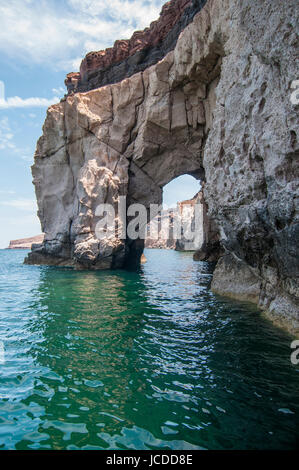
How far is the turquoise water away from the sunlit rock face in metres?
2.43

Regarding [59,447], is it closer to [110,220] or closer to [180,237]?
[110,220]

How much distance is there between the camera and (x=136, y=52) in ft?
82.0

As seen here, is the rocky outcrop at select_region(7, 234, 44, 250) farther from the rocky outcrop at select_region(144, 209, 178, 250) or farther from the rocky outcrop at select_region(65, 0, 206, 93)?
the rocky outcrop at select_region(65, 0, 206, 93)

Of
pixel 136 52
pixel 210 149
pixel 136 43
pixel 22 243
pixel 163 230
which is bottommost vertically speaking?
pixel 22 243

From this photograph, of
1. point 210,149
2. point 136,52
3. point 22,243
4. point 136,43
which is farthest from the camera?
point 22,243

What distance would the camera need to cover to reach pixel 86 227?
2444 cm

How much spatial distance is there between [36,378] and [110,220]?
1912 centimetres

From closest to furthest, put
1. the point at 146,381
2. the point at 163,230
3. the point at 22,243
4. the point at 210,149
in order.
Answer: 1. the point at 146,381
2. the point at 210,149
3. the point at 163,230
4. the point at 22,243

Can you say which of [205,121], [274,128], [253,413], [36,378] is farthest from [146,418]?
[205,121]

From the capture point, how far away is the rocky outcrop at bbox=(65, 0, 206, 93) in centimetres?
2167

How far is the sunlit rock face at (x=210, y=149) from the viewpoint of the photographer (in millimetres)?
7184

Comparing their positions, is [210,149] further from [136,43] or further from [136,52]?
[136,43]

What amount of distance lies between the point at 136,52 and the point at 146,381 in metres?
Result: 26.6

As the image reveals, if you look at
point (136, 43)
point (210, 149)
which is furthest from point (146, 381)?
point (136, 43)
